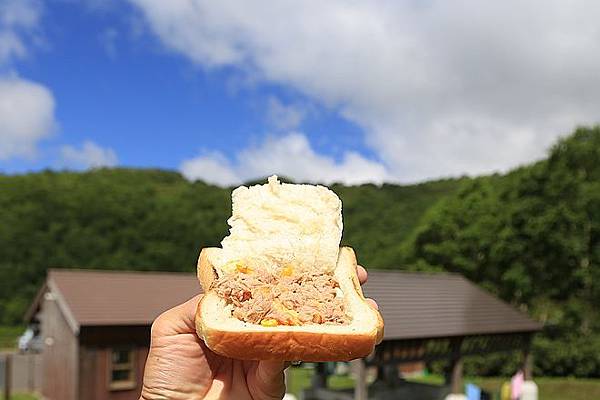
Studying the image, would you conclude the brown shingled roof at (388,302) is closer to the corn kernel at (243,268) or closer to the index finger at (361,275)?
the index finger at (361,275)

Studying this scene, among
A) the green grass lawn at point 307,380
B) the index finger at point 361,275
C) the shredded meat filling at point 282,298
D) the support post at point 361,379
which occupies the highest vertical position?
the index finger at point 361,275

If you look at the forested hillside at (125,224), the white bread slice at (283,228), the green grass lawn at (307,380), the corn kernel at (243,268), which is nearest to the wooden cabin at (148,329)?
the green grass lawn at (307,380)

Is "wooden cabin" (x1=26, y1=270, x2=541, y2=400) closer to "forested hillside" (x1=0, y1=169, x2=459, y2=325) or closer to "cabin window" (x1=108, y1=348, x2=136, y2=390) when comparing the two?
"cabin window" (x1=108, y1=348, x2=136, y2=390)

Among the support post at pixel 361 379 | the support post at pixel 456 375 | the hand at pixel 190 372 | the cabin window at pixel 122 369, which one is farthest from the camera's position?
the cabin window at pixel 122 369

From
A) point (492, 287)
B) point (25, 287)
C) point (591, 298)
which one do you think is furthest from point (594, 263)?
point (25, 287)

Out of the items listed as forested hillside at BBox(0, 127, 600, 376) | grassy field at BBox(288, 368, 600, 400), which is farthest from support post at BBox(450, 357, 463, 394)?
forested hillside at BBox(0, 127, 600, 376)

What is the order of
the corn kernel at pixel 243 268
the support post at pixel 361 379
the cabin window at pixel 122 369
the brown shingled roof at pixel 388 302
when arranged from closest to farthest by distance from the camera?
the corn kernel at pixel 243 268 < the support post at pixel 361 379 < the brown shingled roof at pixel 388 302 < the cabin window at pixel 122 369

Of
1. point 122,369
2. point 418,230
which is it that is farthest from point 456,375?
point 418,230

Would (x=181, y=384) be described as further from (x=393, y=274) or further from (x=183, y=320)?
(x=393, y=274)
